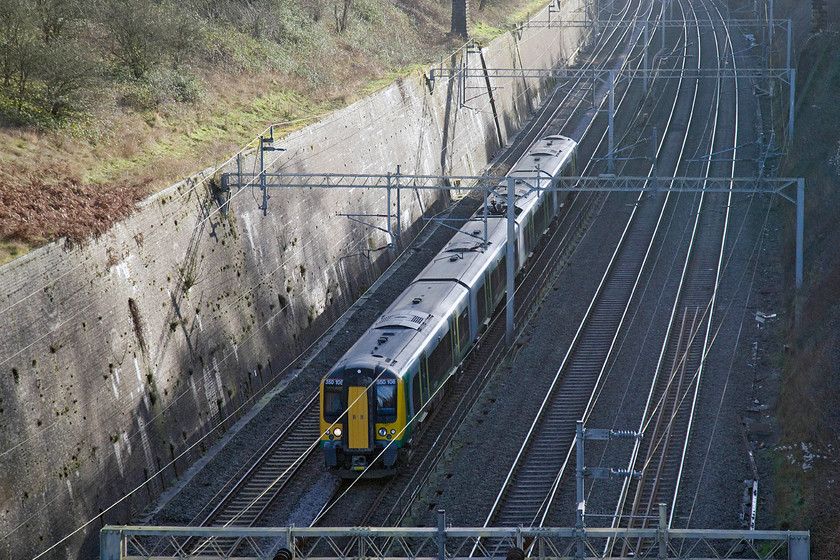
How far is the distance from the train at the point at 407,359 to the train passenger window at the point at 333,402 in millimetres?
22

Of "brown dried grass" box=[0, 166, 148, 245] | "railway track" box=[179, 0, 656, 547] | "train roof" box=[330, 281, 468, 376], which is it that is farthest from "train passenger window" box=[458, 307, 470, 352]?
"brown dried grass" box=[0, 166, 148, 245]

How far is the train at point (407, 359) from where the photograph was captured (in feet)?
71.3

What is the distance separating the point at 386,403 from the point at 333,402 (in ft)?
3.89

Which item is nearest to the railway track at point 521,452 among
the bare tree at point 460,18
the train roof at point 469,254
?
the train roof at point 469,254

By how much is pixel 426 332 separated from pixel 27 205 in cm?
941

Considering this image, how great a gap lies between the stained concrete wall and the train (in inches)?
157

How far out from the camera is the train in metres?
21.7

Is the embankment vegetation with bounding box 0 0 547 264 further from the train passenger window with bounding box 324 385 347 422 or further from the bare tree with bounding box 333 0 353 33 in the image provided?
the train passenger window with bounding box 324 385 347 422

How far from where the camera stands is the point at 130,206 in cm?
2328

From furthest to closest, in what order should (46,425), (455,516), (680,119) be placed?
(680,119)
(455,516)
(46,425)

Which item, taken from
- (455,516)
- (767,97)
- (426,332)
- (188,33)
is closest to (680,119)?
(767,97)

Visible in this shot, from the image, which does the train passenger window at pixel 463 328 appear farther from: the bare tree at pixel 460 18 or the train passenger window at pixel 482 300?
the bare tree at pixel 460 18

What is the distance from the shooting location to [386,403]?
2175 centimetres

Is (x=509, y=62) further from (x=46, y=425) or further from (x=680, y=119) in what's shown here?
(x=46, y=425)
